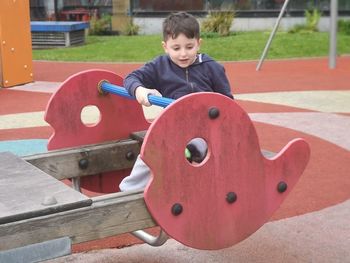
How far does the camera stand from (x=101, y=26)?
18766mm

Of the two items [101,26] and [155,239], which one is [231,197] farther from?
[101,26]

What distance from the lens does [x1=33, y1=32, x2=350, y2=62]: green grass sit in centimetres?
1312

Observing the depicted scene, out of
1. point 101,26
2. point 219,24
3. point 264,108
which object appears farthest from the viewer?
point 101,26

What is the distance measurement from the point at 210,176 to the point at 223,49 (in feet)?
37.1

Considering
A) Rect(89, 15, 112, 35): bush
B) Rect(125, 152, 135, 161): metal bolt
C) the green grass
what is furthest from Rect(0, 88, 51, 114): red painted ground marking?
Rect(89, 15, 112, 35): bush

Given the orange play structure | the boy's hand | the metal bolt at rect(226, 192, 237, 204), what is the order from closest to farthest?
the metal bolt at rect(226, 192, 237, 204) → the boy's hand → the orange play structure

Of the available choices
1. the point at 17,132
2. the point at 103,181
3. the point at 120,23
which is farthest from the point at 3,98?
the point at 120,23

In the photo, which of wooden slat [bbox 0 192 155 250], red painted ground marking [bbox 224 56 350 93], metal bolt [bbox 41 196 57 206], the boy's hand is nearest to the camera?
wooden slat [bbox 0 192 155 250]

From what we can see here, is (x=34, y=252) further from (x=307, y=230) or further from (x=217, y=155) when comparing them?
(x=307, y=230)

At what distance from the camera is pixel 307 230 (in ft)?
12.3

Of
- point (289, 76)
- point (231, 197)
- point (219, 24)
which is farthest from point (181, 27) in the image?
point (219, 24)

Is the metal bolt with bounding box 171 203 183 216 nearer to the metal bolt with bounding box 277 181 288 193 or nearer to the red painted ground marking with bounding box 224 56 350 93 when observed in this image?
the metal bolt with bounding box 277 181 288 193

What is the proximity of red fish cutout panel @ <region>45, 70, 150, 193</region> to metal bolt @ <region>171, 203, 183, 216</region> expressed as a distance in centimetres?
105

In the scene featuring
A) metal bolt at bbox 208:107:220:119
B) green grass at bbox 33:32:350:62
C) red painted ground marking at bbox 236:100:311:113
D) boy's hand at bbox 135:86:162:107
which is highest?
boy's hand at bbox 135:86:162:107
